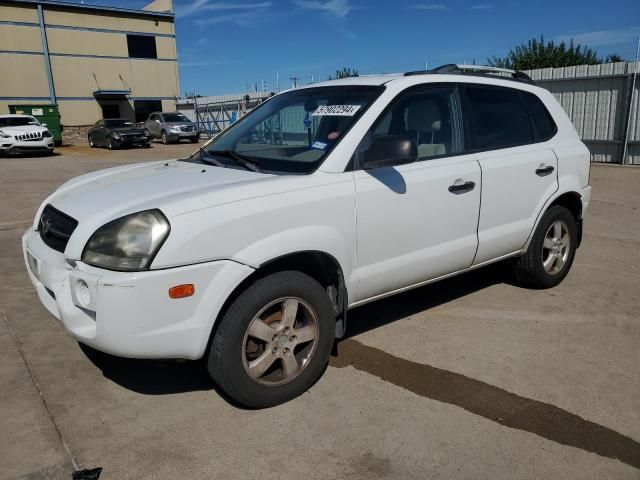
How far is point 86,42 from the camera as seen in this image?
32.1 m

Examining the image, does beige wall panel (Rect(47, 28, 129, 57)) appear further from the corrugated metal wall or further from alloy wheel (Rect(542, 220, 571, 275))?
alloy wheel (Rect(542, 220, 571, 275))

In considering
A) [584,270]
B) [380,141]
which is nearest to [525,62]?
[584,270]

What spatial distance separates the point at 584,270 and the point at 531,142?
181 cm

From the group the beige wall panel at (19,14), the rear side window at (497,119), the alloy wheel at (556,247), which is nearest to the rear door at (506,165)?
the rear side window at (497,119)

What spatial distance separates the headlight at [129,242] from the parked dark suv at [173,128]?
86.6ft

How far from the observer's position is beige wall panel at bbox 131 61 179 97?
34375 mm

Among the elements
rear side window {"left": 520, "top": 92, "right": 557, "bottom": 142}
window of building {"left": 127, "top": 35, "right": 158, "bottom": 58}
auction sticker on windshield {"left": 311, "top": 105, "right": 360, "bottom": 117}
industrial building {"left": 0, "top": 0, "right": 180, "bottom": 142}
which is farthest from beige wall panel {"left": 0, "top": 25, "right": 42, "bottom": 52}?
rear side window {"left": 520, "top": 92, "right": 557, "bottom": 142}

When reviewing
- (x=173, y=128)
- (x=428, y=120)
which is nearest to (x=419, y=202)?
(x=428, y=120)

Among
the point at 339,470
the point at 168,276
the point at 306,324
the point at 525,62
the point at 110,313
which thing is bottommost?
the point at 339,470

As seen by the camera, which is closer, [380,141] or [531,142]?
[380,141]

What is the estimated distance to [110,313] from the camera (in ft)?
8.48

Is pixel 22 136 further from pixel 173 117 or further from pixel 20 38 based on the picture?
pixel 20 38

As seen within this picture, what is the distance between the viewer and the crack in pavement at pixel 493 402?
9.09ft

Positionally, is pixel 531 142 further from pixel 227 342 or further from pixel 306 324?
pixel 227 342
